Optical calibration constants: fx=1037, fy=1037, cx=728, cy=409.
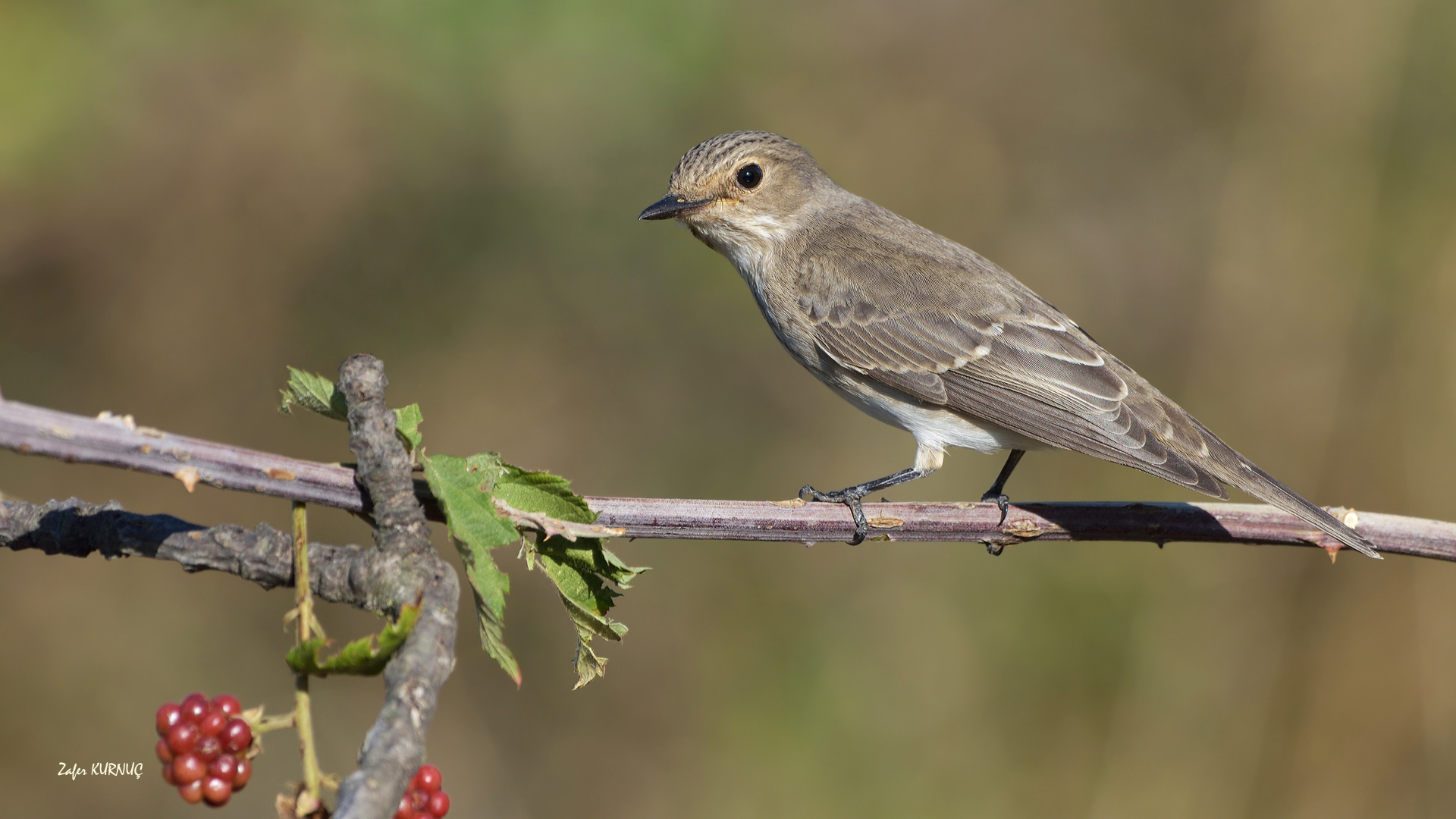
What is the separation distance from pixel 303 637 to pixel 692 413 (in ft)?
17.1

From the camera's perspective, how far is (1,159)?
594 centimetres

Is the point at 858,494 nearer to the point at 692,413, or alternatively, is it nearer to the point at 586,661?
the point at 586,661

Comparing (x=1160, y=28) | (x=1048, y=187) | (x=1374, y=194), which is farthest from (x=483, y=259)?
(x=1374, y=194)

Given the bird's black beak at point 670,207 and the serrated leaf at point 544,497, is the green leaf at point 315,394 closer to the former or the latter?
the serrated leaf at point 544,497

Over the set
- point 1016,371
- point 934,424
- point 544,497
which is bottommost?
point 544,497

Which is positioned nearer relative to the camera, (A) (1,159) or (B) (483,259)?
(A) (1,159)

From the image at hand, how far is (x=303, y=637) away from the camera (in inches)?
87.8

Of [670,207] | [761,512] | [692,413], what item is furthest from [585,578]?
[692,413]

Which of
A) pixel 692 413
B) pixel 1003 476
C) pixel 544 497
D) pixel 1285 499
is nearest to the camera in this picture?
pixel 544 497

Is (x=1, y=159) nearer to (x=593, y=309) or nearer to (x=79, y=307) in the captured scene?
(x=79, y=307)

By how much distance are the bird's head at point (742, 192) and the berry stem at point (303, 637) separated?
3.10 metres

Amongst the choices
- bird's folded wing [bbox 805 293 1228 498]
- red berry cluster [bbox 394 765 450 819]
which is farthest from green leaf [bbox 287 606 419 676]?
bird's folded wing [bbox 805 293 1228 498]

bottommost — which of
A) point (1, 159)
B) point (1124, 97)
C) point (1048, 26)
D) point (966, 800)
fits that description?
point (966, 800)

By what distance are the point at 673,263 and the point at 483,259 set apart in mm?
1335
